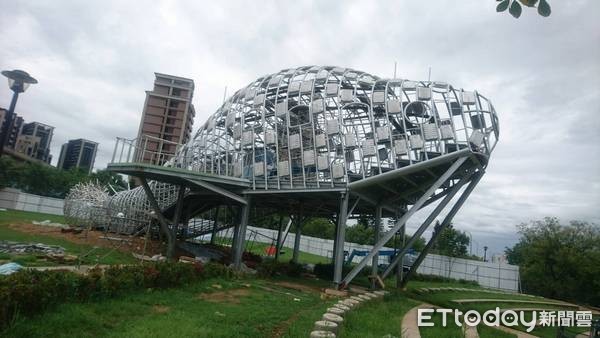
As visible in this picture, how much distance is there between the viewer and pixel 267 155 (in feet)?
80.4

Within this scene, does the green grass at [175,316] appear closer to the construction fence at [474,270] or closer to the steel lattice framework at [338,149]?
the steel lattice framework at [338,149]

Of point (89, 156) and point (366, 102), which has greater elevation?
point (89, 156)

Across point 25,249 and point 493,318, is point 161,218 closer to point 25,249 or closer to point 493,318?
point 25,249

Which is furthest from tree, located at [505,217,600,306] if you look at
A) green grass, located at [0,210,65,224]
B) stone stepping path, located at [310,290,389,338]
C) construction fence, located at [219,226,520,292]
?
green grass, located at [0,210,65,224]

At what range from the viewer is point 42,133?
11738 cm

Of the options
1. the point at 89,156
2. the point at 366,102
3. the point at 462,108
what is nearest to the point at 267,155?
the point at 366,102

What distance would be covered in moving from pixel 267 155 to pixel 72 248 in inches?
472

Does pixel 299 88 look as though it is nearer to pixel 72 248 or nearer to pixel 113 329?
pixel 72 248

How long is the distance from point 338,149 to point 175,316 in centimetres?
1363

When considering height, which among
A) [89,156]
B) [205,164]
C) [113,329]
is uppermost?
[89,156]

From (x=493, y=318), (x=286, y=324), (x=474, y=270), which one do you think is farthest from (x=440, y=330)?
(x=474, y=270)

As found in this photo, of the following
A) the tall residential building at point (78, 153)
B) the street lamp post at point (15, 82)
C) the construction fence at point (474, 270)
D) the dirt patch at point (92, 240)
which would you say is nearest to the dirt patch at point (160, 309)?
the street lamp post at point (15, 82)

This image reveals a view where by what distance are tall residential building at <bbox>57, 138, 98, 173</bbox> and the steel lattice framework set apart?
128 meters

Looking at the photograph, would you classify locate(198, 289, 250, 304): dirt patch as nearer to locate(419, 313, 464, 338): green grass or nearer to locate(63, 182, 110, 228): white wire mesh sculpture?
locate(419, 313, 464, 338): green grass
